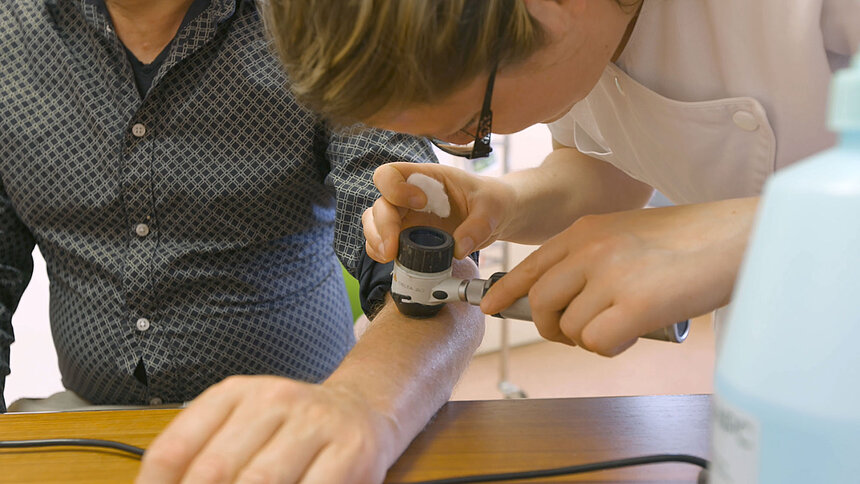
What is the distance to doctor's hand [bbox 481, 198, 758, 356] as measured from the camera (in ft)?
2.08

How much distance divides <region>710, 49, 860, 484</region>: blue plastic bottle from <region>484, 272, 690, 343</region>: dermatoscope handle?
27 centimetres

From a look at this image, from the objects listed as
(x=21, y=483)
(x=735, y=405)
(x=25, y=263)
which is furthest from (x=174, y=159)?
(x=735, y=405)

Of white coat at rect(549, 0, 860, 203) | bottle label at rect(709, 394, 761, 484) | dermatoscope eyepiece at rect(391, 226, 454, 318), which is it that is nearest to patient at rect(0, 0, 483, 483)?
dermatoscope eyepiece at rect(391, 226, 454, 318)

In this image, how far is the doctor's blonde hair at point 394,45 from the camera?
2.05 ft

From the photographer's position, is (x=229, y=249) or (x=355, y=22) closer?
(x=355, y=22)

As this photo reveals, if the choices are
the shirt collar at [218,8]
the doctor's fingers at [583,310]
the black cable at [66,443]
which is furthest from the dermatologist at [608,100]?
the shirt collar at [218,8]

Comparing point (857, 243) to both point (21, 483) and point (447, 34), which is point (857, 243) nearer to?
point (447, 34)

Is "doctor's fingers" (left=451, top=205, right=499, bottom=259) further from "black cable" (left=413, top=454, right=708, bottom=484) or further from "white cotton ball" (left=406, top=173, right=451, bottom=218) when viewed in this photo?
"black cable" (left=413, top=454, right=708, bottom=484)

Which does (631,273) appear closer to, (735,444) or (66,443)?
(735,444)

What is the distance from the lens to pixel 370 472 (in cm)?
66

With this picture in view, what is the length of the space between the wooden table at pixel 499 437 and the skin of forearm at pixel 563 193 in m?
0.37

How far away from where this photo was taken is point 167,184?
4.14 feet

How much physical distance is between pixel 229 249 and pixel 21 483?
61 cm

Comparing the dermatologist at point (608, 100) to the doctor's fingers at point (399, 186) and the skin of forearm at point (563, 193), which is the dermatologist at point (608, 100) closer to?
the doctor's fingers at point (399, 186)
